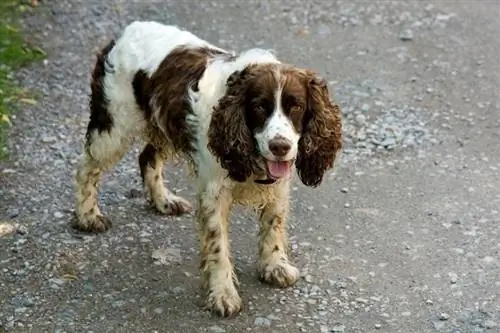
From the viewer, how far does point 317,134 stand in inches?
207

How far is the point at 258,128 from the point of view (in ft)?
16.7

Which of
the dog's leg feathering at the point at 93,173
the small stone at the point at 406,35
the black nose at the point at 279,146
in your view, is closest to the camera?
the black nose at the point at 279,146

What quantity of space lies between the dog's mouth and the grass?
3.35m

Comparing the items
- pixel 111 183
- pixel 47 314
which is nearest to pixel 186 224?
pixel 111 183

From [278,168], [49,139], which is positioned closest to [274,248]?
[278,168]

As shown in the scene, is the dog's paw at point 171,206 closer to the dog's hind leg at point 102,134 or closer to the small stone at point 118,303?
the dog's hind leg at point 102,134

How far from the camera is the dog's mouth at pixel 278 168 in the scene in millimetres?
5098

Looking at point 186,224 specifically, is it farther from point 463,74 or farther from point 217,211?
point 463,74

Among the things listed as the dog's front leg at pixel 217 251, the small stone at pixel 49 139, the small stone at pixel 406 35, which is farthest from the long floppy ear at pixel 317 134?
the small stone at pixel 406 35

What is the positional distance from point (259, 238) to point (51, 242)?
4.89 feet

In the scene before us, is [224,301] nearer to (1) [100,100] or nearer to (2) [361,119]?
(1) [100,100]

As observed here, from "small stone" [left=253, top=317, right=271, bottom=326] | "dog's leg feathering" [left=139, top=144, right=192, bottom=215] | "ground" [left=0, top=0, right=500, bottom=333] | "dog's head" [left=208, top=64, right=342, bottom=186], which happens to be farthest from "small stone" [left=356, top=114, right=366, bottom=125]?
"small stone" [left=253, top=317, right=271, bottom=326]

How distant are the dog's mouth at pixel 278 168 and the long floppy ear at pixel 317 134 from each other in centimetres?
20

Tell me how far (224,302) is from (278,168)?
0.96 m
